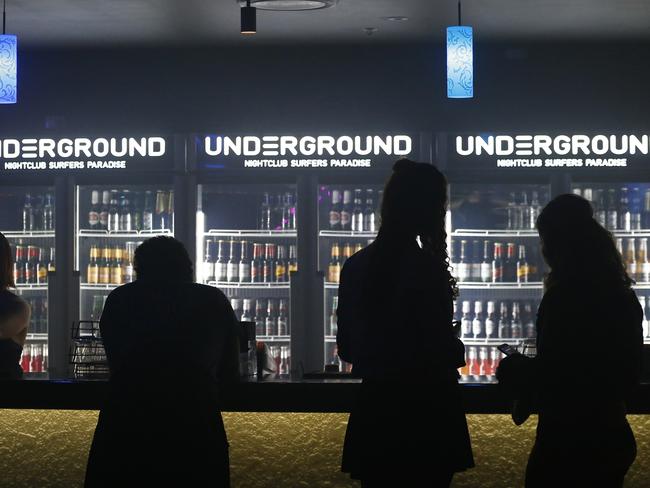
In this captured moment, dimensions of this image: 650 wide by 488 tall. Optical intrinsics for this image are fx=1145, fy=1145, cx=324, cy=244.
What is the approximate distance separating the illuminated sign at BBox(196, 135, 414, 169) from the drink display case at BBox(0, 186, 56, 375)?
4.17ft

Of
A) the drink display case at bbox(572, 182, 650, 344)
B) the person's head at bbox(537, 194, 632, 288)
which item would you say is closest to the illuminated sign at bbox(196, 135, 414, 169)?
the drink display case at bbox(572, 182, 650, 344)

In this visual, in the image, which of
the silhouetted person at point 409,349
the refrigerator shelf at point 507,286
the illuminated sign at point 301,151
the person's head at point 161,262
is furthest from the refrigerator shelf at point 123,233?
the silhouetted person at point 409,349

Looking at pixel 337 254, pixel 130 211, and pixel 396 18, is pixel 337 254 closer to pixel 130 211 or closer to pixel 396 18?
pixel 130 211

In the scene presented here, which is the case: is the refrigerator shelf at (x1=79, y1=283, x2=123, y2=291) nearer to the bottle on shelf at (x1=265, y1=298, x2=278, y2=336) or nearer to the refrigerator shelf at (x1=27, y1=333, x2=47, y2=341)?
the refrigerator shelf at (x1=27, y1=333, x2=47, y2=341)

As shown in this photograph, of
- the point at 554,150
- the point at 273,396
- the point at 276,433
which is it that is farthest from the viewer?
the point at 554,150

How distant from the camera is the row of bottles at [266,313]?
25.4 feet

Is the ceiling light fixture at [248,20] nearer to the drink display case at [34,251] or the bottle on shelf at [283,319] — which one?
the bottle on shelf at [283,319]

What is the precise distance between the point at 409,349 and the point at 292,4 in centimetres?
388

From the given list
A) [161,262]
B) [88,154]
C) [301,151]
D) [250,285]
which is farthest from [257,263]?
[161,262]

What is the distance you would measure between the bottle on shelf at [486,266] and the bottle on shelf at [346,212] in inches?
35.9

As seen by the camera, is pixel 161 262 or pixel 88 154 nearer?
pixel 161 262

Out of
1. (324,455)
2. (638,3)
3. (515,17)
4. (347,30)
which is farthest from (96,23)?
(324,455)

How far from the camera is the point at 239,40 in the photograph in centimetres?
816

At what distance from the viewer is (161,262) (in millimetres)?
3564
